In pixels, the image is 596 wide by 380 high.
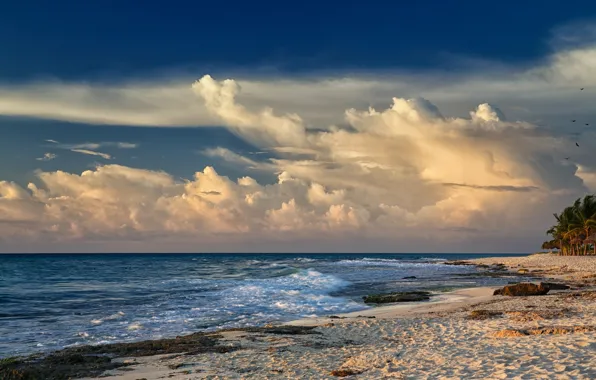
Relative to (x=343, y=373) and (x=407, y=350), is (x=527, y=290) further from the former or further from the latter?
(x=343, y=373)

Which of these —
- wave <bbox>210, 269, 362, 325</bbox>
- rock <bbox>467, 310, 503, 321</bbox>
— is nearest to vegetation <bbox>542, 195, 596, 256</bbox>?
wave <bbox>210, 269, 362, 325</bbox>

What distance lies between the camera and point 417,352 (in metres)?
14.6

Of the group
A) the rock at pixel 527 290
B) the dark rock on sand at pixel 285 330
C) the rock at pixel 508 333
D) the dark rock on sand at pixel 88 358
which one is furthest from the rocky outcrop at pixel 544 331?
the rock at pixel 527 290

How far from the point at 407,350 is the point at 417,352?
18.8 inches

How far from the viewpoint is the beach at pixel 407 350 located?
40.0ft

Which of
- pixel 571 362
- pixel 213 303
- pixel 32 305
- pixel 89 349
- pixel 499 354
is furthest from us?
pixel 32 305

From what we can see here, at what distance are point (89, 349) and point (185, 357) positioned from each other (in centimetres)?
474

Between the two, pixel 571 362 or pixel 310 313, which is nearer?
pixel 571 362

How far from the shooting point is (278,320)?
25.9 metres

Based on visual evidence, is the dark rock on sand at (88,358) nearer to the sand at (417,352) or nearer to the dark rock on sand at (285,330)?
the sand at (417,352)

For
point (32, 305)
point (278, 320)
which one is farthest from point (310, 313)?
point (32, 305)

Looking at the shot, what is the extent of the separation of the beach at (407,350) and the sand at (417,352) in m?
0.02

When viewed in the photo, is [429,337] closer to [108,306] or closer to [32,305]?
[108,306]

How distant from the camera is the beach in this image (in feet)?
40.0
